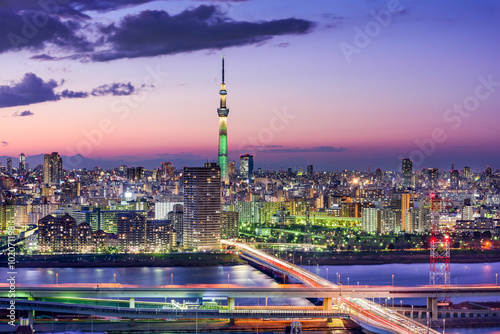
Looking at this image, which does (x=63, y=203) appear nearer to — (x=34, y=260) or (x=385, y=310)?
(x=34, y=260)

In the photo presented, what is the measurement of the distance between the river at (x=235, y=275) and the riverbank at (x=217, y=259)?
0.64 meters

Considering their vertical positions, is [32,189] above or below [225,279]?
above

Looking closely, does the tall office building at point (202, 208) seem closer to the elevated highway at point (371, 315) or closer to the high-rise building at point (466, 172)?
the elevated highway at point (371, 315)

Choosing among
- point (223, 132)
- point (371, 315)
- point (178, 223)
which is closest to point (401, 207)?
point (178, 223)

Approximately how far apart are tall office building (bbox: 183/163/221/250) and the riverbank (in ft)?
4.54

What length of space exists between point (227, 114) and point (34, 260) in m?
20.8

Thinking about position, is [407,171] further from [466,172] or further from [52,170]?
[52,170]

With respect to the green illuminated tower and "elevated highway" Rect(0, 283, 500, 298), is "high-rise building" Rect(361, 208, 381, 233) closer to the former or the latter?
the green illuminated tower

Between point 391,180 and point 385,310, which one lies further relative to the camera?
point 391,180

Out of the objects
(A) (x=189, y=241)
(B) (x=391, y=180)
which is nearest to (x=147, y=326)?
(A) (x=189, y=241)

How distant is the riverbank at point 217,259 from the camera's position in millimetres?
20578

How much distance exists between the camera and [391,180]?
52062mm

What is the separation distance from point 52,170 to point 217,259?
74.3 ft

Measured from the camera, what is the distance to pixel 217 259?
21406 millimetres
